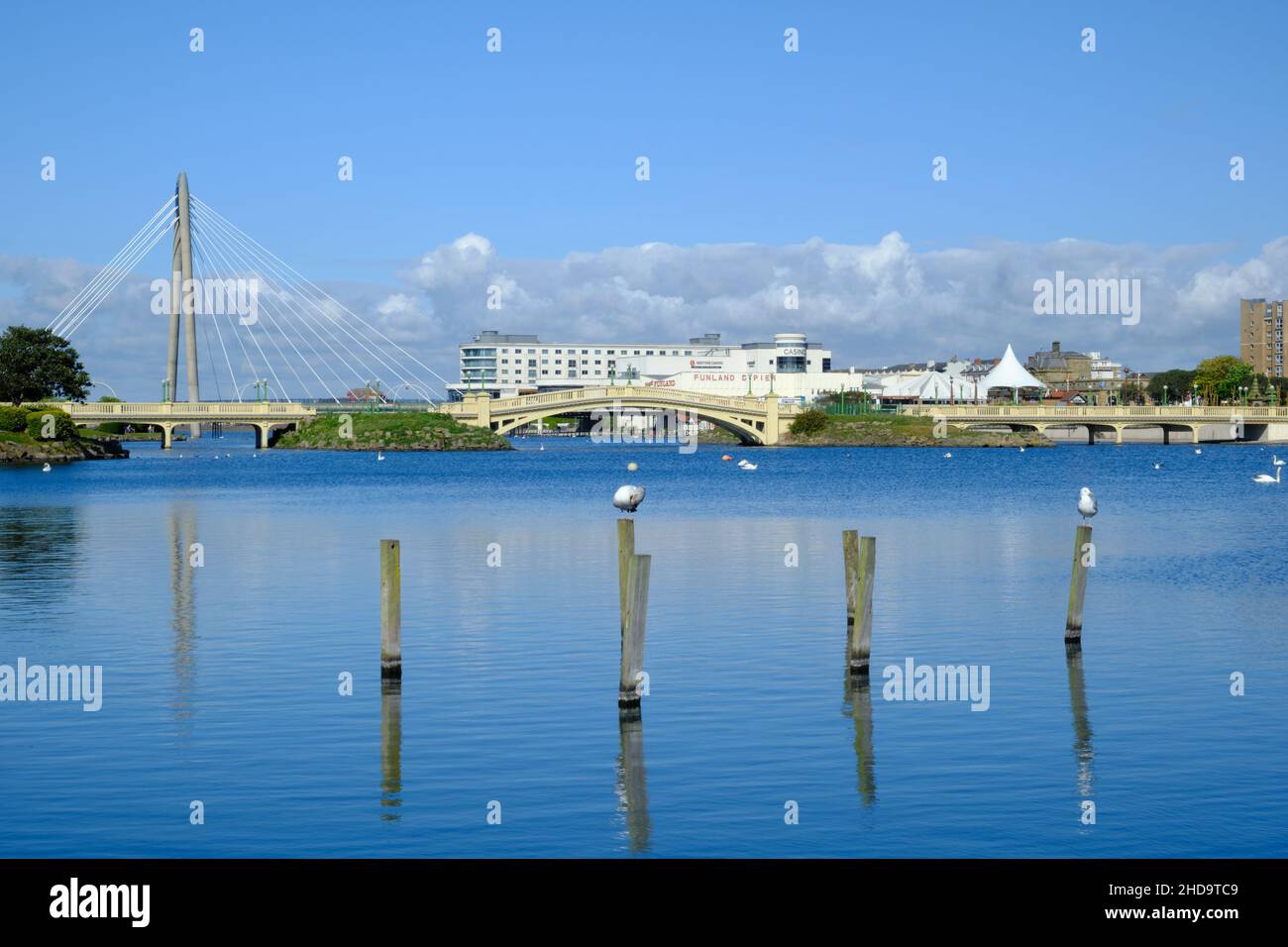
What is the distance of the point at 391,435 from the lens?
16500 centimetres

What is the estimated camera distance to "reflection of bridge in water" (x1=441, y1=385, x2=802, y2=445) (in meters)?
148

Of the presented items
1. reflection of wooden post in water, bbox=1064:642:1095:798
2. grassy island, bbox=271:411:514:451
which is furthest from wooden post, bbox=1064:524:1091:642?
grassy island, bbox=271:411:514:451

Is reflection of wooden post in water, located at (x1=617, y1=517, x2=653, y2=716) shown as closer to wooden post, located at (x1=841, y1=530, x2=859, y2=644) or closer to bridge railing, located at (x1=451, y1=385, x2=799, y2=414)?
wooden post, located at (x1=841, y1=530, x2=859, y2=644)

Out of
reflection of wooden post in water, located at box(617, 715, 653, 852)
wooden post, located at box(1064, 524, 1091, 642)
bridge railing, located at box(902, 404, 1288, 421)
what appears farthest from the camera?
bridge railing, located at box(902, 404, 1288, 421)

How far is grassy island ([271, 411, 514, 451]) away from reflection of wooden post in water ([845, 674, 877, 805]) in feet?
453

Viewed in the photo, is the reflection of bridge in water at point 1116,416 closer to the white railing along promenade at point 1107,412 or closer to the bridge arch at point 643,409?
the white railing along promenade at point 1107,412

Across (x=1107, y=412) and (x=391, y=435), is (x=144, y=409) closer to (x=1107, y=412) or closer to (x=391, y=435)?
(x=391, y=435)

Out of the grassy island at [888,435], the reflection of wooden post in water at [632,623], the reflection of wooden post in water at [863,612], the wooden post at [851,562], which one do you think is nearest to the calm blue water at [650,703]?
the reflection of wooden post in water at [863,612]

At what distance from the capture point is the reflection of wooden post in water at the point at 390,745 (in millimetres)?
16766
